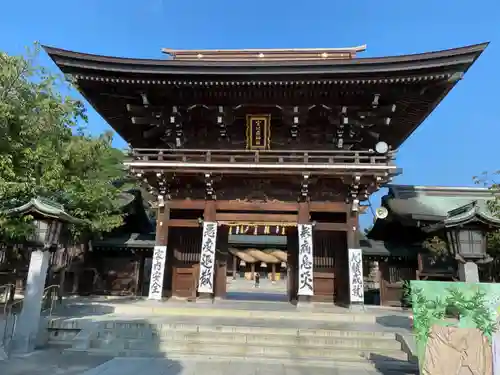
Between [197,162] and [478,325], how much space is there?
9.34 metres

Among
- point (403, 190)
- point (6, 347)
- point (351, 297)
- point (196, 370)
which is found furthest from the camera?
point (403, 190)

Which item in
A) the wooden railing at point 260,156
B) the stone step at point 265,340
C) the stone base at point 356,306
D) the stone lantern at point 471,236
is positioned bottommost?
the stone step at point 265,340

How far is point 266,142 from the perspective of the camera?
1320 cm

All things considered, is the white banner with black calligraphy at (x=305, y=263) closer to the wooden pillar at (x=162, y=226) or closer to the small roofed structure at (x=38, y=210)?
the wooden pillar at (x=162, y=226)

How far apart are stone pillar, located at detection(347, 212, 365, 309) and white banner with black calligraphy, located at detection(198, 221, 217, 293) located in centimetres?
467

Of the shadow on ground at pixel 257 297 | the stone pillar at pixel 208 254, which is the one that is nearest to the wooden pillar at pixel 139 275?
the shadow on ground at pixel 257 297

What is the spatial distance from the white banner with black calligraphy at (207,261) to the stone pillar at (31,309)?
536 cm

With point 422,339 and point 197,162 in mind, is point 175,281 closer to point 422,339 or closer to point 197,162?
point 197,162

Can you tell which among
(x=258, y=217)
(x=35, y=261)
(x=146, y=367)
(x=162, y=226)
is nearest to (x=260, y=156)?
(x=258, y=217)

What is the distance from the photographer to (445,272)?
1362 cm

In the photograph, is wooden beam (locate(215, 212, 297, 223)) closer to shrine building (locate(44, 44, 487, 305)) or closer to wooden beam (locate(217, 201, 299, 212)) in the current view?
shrine building (locate(44, 44, 487, 305))

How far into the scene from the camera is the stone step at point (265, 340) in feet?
26.1

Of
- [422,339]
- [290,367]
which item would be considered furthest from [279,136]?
[422,339]

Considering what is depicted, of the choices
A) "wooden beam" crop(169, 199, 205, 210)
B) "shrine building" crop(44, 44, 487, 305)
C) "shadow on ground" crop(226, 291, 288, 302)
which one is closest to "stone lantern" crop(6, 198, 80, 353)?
"shrine building" crop(44, 44, 487, 305)
